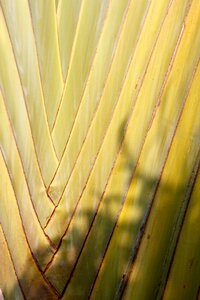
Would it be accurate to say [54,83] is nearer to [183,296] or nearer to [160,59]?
[160,59]

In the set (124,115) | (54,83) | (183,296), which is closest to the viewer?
(183,296)

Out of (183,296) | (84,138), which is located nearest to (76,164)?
(84,138)

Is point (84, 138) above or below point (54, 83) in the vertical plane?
below

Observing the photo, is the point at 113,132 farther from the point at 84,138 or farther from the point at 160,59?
the point at 160,59

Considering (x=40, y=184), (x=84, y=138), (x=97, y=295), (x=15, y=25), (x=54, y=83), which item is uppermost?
(x=15, y=25)

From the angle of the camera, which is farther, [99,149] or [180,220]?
[99,149]

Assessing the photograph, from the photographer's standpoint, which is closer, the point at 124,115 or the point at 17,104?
the point at 124,115

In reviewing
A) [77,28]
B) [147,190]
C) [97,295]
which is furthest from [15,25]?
[97,295]

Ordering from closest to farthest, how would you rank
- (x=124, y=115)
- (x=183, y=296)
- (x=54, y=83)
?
(x=183, y=296)
(x=124, y=115)
(x=54, y=83)
